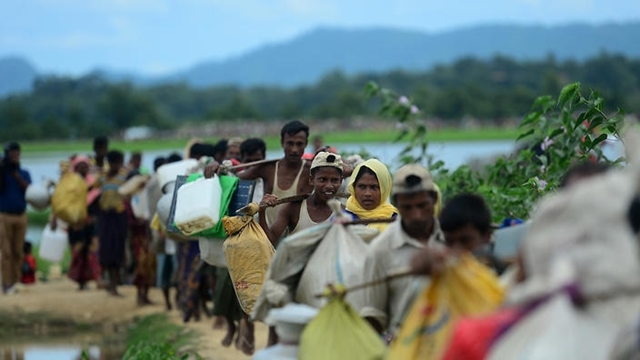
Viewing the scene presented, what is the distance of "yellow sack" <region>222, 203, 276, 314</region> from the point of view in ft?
28.2

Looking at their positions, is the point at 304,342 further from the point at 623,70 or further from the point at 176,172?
the point at 623,70

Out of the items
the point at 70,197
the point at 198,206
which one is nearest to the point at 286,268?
the point at 198,206

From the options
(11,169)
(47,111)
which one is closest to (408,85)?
(47,111)

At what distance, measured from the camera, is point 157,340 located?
12930 millimetres

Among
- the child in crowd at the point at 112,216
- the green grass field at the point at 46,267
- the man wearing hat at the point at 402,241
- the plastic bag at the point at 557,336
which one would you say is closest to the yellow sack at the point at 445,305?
the plastic bag at the point at 557,336

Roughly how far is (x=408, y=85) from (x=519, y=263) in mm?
118734

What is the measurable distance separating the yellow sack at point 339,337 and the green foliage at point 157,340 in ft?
15.0

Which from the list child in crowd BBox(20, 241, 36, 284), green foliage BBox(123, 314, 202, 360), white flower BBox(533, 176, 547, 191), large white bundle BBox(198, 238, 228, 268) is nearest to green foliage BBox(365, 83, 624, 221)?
white flower BBox(533, 176, 547, 191)

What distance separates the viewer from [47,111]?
108125 mm

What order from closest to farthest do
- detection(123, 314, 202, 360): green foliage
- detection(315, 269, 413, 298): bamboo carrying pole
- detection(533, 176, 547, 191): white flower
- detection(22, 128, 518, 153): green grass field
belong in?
1. detection(315, 269, 413, 298): bamboo carrying pole
2. detection(533, 176, 547, 191): white flower
3. detection(123, 314, 202, 360): green foliage
4. detection(22, 128, 518, 153): green grass field

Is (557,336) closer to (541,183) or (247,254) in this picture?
(247,254)

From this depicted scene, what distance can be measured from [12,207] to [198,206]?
25.6ft

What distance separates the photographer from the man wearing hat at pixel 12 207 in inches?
647

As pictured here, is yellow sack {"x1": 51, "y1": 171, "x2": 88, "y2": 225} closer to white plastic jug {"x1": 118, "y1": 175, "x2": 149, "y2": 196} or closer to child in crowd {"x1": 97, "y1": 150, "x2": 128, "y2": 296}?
child in crowd {"x1": 97, "y1": 150, "x2": 128, "y2": 296}
